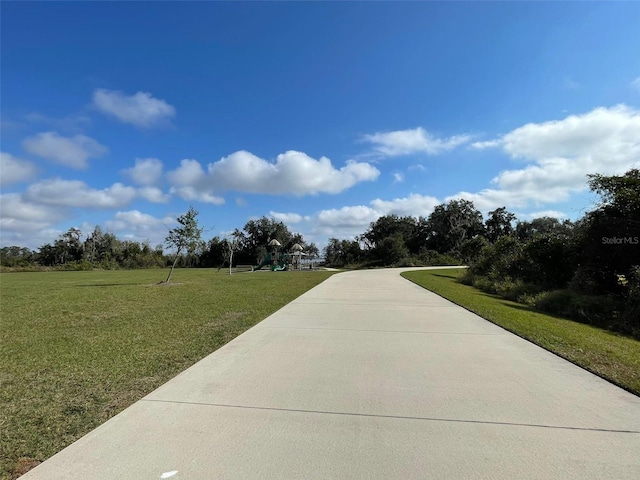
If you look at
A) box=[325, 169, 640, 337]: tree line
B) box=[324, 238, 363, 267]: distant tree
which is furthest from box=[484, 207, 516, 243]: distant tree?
box=[325, 169, 640, 337]: tree line

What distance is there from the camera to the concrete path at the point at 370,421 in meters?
2.71

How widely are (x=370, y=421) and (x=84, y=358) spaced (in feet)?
14.7

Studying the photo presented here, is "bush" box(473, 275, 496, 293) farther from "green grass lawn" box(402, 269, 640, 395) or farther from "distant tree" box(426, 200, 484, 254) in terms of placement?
"distant tree" box(426, 200, 484, 254)

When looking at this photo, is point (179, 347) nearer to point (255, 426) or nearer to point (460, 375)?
point (255, 426)

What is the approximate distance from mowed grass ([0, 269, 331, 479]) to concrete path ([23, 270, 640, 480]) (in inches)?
12.6

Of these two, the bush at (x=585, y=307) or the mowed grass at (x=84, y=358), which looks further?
the bush at (x=585, y=307)

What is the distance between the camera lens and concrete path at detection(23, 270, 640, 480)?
2.71 meters

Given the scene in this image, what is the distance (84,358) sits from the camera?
5570mm

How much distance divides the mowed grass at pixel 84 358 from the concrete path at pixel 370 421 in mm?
319

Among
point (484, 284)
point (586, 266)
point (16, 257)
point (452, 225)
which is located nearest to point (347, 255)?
point (452, 225)

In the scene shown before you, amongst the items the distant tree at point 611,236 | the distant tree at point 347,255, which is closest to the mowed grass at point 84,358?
the distant tree at point 611,236

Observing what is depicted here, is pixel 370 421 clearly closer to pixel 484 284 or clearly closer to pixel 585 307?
pixel 585 307

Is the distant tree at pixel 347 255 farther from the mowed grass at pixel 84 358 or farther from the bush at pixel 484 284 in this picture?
the mowed grass at pixel 84 358

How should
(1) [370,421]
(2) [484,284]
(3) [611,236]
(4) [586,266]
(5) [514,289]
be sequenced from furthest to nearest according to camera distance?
(2) [484,284], (5) [514,289], (4) [586,266], (3) [611,236], (1) [370,421]
